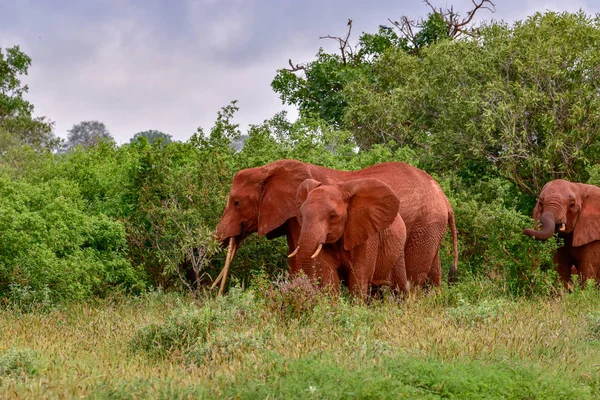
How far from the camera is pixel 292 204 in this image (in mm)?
12531

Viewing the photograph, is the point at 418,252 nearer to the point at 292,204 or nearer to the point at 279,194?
the point at 292,204

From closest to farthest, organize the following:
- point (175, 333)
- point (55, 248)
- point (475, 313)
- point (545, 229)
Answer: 1. point (175, 333)
2. point (475, 313)
3. point (55, 248)
4. point (545, 229)

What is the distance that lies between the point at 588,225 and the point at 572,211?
327mm

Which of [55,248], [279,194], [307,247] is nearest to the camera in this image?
[307,247]

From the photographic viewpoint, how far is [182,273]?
46.9 feet

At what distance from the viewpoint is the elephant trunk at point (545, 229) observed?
14.0 metres

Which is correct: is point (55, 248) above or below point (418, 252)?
above

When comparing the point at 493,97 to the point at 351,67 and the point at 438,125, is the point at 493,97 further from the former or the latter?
the point at 351,67

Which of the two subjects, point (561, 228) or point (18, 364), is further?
point (561, 228)

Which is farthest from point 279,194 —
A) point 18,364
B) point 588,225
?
point 18,364

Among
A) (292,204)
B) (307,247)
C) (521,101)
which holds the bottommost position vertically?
(307,247)

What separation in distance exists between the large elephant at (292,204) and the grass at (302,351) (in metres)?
1.43

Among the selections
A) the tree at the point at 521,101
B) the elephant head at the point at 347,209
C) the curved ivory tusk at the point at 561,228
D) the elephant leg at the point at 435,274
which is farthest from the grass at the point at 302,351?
the tree at the point at 521,101

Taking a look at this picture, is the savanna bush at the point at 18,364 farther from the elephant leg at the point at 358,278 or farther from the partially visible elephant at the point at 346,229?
the elephant leg at the point at 358,278
